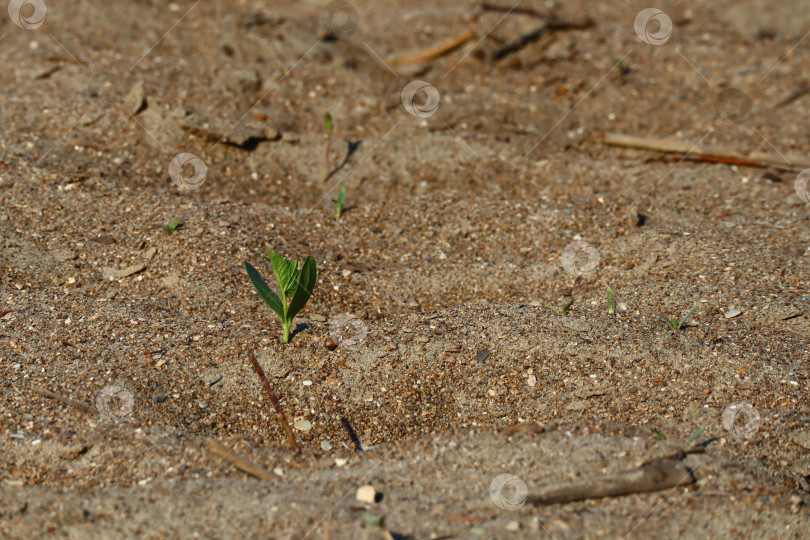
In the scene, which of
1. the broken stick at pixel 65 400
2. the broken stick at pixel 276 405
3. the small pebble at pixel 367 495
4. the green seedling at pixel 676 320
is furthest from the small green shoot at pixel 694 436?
the broken stick at pixel 65 400

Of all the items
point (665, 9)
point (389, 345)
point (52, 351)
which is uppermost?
point (665, 9)

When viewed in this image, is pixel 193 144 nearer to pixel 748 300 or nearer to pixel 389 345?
pixel 389 345

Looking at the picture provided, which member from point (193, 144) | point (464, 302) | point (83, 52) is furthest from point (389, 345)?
point (83, 52)

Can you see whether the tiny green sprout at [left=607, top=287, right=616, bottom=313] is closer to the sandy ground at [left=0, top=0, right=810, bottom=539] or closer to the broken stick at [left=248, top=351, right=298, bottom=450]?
the sandy ground at [left=0, top=0, right=810, bottom=539]

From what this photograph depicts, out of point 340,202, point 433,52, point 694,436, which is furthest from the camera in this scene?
point 433,52

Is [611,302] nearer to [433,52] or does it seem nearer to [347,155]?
[347,155]

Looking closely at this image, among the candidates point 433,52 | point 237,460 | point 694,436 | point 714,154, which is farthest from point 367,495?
point 433,52
